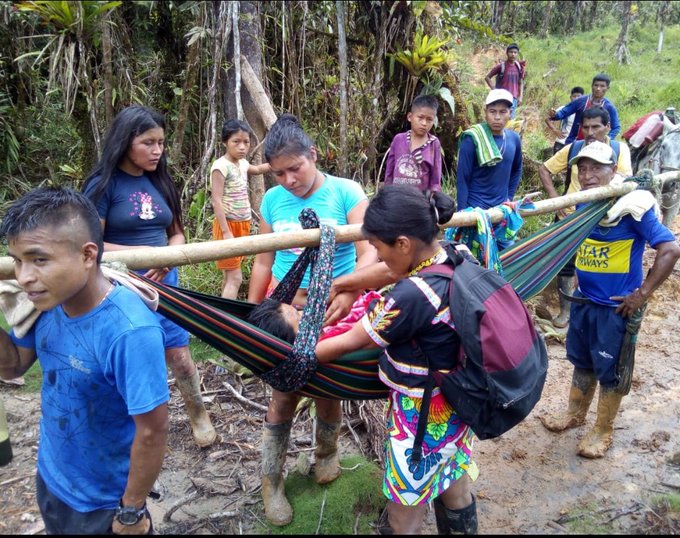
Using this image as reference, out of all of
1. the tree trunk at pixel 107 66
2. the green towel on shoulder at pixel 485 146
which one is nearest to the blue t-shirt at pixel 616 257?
the green towel on shoulder at pixel 485 146

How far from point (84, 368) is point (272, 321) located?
667mm

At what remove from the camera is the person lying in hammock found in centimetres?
179

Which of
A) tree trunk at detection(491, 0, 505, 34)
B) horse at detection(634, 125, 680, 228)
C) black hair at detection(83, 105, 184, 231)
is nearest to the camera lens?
black hair at detection(83, 105, 184, 231)

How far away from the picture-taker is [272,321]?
180 cm

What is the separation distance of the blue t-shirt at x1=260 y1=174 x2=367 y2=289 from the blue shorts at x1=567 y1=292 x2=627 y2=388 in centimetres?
146

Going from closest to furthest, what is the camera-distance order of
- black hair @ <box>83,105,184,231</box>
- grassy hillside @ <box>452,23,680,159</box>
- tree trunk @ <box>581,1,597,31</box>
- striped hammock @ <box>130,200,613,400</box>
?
striped hammock @ <box>130,200,613,400</box> → black hair @ <box>83,105,184,231</box> → grassy hillside @ <box>452,23,680,159</box> → tree trunk @ <box>581,1,597,31</box>

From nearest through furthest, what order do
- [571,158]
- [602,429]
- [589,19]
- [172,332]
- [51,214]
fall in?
[51,214], [172,332], [602,429], [571,158], [589,19]

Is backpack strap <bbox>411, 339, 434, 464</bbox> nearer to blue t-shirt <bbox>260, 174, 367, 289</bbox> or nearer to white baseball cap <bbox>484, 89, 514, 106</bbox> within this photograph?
blue t-shirt <bbox>260, 174, 367, 289</bbox>

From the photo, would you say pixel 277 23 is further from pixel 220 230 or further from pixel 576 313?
pixel 576 313

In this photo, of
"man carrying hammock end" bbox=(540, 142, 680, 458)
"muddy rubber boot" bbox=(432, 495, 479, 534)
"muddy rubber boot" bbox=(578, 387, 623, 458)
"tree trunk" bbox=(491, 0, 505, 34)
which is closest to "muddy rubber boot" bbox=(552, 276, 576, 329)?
"man carrying hammock end" bbox=(540, 142, 680, 458)

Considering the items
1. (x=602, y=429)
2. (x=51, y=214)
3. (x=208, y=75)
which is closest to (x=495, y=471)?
(x=602, y=429)

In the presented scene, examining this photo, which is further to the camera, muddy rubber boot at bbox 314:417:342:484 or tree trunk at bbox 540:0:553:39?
tree trunk at bbox 540:0:553:39

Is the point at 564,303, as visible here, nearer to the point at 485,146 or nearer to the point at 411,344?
the point at 485,146

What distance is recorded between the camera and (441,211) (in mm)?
1770
